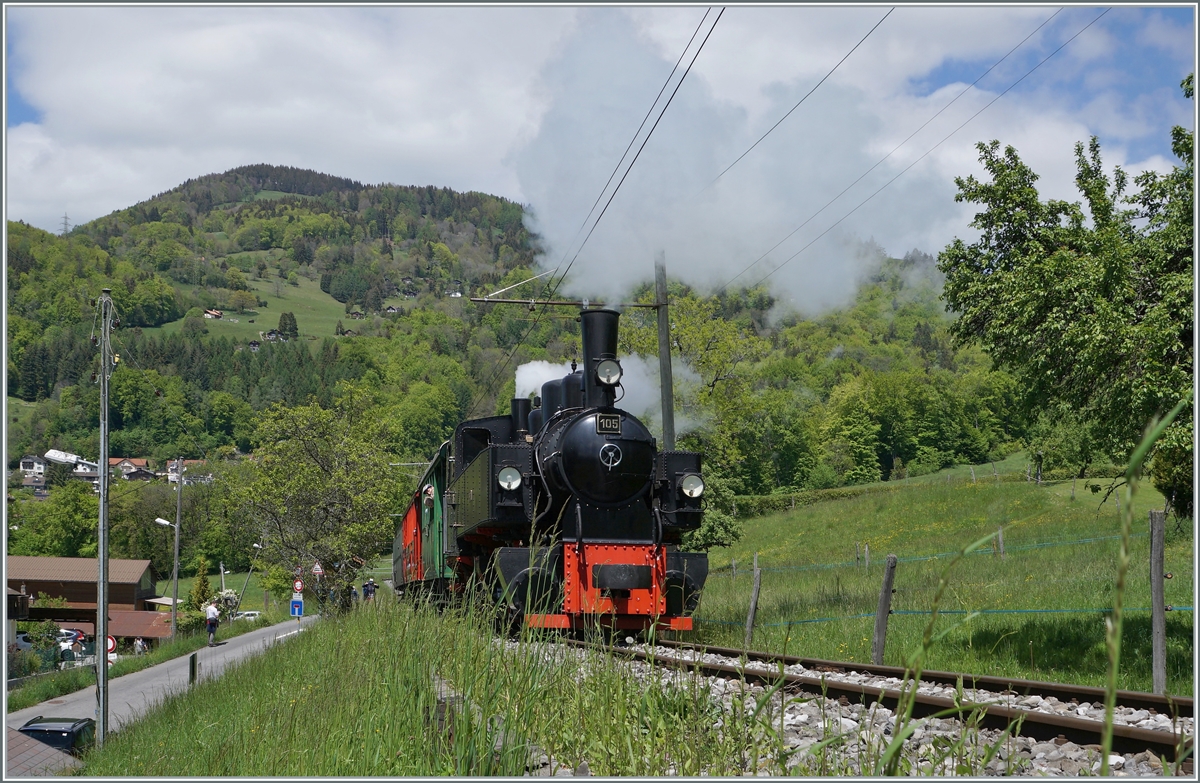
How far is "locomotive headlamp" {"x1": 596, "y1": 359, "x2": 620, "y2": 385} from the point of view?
13117 millimetres

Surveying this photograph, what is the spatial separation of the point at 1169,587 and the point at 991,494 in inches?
1084

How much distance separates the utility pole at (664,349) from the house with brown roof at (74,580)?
52836 millimetres

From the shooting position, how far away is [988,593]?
15930 mm

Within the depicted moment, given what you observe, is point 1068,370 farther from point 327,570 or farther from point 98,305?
point 327,570

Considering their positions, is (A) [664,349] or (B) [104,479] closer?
(B) [104,479]

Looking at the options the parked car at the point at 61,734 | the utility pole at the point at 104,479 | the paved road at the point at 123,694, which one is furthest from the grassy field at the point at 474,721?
the paved road at the point at 123,694

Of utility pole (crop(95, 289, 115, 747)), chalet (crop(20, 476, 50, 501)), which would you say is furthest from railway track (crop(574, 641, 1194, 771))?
chalet (crop(20, 476, 50, 501))

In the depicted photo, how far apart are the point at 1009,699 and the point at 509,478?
323 inches

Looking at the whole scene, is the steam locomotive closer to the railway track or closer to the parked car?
the railway track

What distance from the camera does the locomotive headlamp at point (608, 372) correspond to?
1312 cm

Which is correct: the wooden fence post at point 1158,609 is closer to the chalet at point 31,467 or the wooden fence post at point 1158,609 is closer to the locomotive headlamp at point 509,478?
the locomotive headlamp at point 509,478

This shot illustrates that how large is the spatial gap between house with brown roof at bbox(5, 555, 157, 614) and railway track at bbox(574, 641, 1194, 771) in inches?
2419

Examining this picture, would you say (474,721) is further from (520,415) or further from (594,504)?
(520,415)

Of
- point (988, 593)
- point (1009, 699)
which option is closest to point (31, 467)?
point (988, 593)
